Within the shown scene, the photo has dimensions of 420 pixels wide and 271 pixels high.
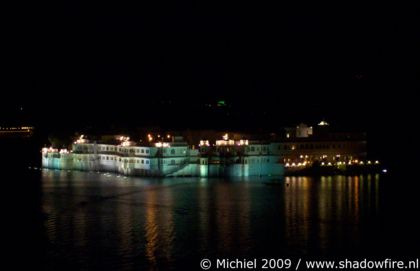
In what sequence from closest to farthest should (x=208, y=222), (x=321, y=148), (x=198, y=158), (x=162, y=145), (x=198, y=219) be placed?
(x=208, y=222), (x=198, y=219), (x=162, y=145), (x=198, y=158), (x=321, y=148)

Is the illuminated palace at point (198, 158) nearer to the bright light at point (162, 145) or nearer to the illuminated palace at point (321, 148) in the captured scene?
the bright light at point (162, 145)

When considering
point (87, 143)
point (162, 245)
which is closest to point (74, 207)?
point (162, 245)

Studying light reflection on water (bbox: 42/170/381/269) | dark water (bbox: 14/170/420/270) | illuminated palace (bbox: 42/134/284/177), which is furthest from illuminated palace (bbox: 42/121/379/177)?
dark water (bbox: 14/170/420/270)

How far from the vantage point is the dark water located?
14.1 meters

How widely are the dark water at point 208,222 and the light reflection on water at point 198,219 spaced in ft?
0.07

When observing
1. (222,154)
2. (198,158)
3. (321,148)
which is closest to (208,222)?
(198,158)

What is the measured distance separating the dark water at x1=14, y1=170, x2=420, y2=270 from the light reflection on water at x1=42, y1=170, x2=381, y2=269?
0.07 feet

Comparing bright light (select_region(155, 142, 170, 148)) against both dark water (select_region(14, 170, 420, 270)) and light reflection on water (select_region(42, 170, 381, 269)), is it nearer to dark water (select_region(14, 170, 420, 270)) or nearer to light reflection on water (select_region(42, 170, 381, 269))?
light reflection on water (select_region(42, 170, 381, 269))

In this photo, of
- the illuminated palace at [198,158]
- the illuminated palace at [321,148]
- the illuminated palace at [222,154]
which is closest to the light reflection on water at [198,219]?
the illuminated palace at [198,158]

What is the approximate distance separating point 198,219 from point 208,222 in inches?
17.1

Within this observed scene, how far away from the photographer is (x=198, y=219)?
17281 millimetres

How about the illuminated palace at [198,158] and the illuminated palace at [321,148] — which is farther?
the illuminated palace at [321,148]

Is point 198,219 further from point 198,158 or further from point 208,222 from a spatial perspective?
point 198,158

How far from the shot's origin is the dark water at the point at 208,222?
14.1m
